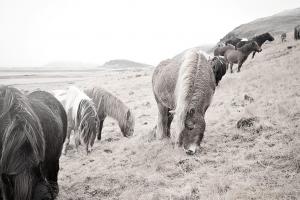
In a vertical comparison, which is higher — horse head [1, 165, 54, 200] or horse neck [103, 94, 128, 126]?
horse head [1, 165, 54, 200]

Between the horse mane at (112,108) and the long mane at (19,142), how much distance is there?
21.7 feet

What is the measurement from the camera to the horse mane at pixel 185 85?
586cm

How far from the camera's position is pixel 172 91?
7145 millimetres

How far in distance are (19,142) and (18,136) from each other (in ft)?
0.22

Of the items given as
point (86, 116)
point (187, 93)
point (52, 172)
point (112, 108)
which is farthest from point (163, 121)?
point (52, 172)

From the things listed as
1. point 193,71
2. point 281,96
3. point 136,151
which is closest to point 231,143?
point 193,71

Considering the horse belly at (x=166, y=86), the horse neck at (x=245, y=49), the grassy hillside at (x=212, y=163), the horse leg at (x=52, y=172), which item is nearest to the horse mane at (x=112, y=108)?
the grassy hillside at (x=212, y=163)

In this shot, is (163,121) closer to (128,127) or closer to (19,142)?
(128,127)

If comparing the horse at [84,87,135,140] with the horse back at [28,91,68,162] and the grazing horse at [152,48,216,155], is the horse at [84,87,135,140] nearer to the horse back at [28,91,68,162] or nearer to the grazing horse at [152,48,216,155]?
the grazing horse at [152,48,216,155]

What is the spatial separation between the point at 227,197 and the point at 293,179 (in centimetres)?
113

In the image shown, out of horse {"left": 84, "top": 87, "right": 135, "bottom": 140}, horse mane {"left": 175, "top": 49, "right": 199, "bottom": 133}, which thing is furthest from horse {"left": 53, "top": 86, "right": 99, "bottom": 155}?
horse mane {"left": 175, "top": 49, "right": 199, "bottom": 133}

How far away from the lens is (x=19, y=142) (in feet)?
10.00

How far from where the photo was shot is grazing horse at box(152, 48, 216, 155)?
5.86 meters

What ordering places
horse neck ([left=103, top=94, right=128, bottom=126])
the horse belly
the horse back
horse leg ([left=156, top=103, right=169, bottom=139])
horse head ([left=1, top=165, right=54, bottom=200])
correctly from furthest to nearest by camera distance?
horse neck ([left=103, top=94, right=128, bottom=126])
horse leg ([left=156, top=103, right=169, bottom=139])
the horse belly
the horse back
horse head ([left=1, top=165, right=54, bottom=200])
